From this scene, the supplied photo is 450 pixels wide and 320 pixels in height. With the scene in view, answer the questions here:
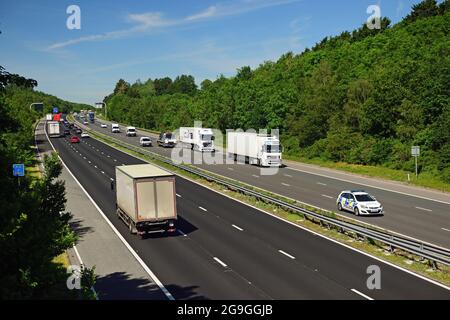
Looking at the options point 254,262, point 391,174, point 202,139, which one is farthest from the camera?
point 202,139

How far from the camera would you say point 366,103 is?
6397cm

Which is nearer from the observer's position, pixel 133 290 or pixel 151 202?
pixel 133 290

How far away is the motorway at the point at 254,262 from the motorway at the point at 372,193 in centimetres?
541

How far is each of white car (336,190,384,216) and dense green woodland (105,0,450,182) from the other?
16624 millimetres

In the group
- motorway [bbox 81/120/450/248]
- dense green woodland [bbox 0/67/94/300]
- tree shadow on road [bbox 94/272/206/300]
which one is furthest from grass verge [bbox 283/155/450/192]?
dense green woodland [bbox 0/67/94/300]

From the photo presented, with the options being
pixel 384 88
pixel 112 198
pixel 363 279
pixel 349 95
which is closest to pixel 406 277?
pixel 363 279

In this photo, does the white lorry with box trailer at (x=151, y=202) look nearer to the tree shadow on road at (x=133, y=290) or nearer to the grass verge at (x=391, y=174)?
the tree shadow on road at (x=133, y=290)

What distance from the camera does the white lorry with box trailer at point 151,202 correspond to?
2584cm

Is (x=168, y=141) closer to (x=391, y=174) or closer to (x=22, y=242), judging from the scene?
(x=391, y=174)

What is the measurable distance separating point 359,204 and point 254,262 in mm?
12237

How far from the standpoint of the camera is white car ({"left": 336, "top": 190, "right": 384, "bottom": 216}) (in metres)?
31.5

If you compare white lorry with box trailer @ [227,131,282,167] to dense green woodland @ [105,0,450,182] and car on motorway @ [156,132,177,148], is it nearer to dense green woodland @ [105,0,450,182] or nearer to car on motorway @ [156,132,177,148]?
dense green woodland @ [105,0,450,182]

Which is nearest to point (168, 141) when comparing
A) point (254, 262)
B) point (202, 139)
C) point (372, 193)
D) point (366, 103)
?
point (202, 139)

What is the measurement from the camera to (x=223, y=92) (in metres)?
106
